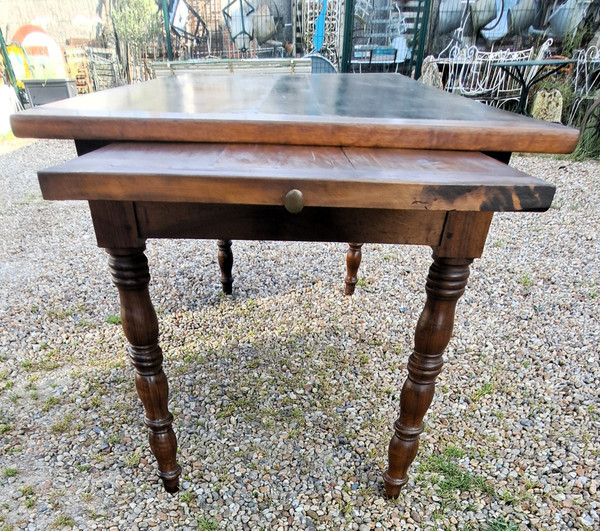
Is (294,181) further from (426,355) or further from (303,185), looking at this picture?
(426,355)

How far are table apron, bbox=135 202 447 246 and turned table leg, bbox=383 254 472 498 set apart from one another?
12 centimetres

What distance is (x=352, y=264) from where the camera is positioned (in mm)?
2289

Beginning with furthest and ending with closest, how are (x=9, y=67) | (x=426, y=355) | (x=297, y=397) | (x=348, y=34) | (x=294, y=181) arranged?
(x=9, y=67) → (x=348, y=34) → (x=297, y=397) → (x=426, y=355) → (x=294, y=181)

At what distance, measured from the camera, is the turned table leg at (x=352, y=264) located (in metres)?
2.21

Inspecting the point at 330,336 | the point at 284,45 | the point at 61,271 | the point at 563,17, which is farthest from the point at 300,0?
the point at 330,336

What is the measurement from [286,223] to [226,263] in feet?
4.60

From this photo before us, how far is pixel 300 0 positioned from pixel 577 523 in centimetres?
809

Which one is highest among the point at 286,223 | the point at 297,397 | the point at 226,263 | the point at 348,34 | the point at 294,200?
the point at 348,34

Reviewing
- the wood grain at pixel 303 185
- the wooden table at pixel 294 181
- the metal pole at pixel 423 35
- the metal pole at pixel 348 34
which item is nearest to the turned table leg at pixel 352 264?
the wooden table at pixel 294 181

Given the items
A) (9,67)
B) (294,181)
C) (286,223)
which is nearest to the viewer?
(294,181)

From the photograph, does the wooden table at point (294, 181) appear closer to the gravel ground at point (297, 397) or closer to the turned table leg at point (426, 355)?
the turned table leg at point (426, 355)

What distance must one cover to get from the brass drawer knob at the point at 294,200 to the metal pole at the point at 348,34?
639 cm

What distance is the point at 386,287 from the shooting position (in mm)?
2559

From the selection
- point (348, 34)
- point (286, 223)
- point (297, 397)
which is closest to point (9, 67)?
point (348, 34)
